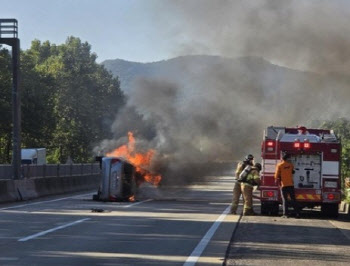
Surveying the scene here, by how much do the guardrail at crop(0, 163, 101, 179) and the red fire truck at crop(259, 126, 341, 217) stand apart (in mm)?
12667

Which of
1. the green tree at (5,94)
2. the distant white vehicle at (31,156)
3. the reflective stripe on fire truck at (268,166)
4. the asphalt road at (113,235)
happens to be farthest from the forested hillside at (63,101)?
the reflective stripe on fire truck at (268,166)

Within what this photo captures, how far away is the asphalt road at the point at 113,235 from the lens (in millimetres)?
10875

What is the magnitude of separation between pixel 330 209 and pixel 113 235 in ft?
28.2

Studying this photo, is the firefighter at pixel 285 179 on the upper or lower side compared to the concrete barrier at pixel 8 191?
upper

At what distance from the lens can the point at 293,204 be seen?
2003 centimetres

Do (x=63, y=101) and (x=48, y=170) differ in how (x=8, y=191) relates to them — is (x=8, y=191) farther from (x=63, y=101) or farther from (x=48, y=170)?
(x=63, y=101)

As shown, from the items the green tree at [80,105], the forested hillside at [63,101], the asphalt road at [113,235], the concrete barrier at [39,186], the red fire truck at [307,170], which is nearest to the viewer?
the asphalt road at [113,235]

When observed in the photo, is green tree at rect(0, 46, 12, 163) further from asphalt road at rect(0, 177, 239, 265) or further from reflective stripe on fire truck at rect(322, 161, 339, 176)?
reflective stripe on fire truck at rect(322, 161, 339, 176)

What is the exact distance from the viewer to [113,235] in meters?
13.9

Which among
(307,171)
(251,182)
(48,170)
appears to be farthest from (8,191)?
(307,171)

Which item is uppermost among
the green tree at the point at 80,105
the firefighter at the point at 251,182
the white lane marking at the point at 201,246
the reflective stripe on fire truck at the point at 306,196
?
the green tree at the point at 80,105

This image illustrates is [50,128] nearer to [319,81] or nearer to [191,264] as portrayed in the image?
[319,81]

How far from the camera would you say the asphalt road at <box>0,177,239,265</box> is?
35.7 feet

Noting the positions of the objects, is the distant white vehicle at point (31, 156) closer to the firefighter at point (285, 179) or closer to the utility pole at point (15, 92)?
the utility pole at point (15, 92)
